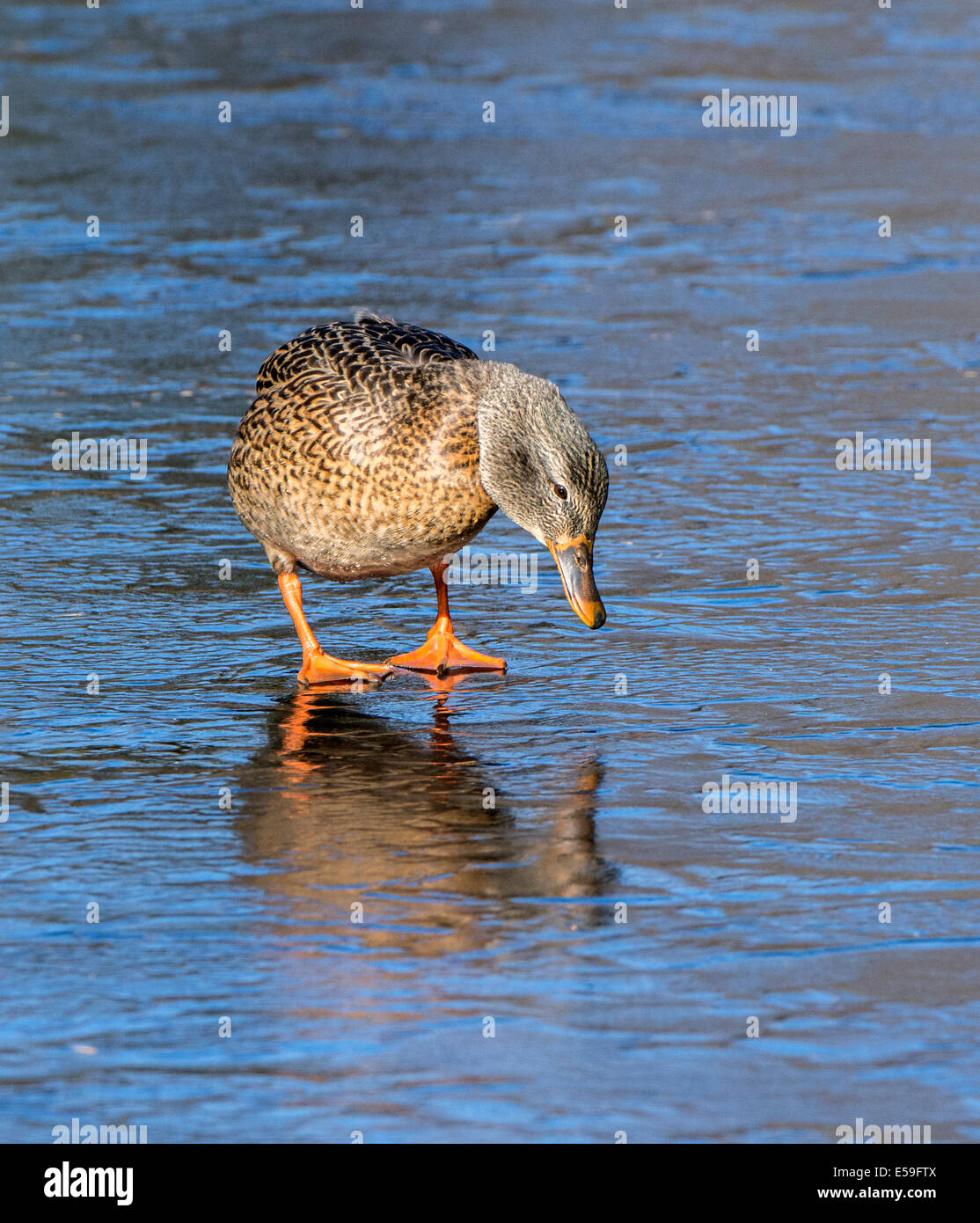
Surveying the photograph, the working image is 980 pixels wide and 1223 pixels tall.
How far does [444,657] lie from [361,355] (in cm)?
105

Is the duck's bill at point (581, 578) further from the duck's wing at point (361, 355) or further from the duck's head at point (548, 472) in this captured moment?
the duck's wing at point (361, 355)

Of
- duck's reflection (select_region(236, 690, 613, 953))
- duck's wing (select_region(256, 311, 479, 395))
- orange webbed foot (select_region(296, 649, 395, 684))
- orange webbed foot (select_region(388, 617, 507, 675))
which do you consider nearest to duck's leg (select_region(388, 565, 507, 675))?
orange webbed foot (select_region(388, 617, 507, 675))

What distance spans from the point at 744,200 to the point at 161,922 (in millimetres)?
9786

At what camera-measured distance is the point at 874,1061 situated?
4008 mm

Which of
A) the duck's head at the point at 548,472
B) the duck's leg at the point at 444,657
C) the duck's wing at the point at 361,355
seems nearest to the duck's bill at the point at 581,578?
the duck's head at the point at 548,472

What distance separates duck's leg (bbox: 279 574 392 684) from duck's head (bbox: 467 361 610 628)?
776 mm

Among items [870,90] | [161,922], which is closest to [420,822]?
[161,922]

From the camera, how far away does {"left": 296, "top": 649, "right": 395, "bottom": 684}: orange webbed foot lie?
6.27 metres

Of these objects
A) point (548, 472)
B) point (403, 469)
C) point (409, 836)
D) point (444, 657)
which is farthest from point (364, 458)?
point (409, 836)

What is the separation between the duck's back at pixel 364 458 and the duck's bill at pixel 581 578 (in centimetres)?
38

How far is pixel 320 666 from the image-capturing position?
247 inches

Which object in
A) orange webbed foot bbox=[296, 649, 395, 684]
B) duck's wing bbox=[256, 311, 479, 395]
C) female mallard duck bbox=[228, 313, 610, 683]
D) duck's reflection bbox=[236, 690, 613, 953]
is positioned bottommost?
duck's reflection bbox=[236, 690, 613, 953]

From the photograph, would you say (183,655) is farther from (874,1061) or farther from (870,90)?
(870,90)

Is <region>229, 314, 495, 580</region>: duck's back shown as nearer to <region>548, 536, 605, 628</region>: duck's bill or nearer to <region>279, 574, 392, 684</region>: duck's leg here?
<region>279, 574, 392, 684</region>: duck's leg
